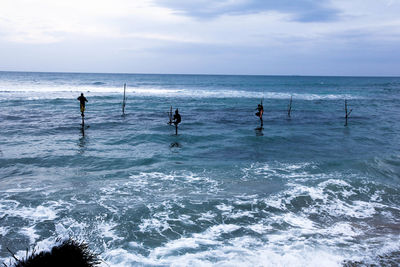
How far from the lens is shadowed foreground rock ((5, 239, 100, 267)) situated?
11.8 ft

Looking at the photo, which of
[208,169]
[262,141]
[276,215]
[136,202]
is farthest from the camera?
[262,141]

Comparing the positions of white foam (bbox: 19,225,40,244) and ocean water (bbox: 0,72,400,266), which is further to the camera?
white foam (bbox: 19,225,40,244)

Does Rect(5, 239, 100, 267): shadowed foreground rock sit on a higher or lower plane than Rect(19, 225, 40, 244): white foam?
higher

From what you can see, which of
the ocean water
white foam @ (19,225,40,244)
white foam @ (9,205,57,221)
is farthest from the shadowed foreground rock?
white foam @ (9,205,57,221)

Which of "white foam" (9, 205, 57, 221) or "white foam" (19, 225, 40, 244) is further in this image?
"white foam" (9, 205, 57, 221)

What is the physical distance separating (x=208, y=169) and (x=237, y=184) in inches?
91.4

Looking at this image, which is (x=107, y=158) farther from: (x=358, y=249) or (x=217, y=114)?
(x=217, y=114)

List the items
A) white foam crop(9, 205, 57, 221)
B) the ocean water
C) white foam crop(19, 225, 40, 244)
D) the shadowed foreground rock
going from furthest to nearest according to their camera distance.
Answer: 1. white foam crop(9, 205, 57, 221)
2. white foam crop(19, 225, 40, 244)
3. the ocean water
4. the shadowed foreground rock

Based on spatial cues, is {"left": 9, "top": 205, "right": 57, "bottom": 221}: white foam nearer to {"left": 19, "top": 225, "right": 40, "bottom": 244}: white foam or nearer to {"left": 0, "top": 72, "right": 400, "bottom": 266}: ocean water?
{"left": 0, "top": 72, "right": 400, "bottom": 266}: ocean water

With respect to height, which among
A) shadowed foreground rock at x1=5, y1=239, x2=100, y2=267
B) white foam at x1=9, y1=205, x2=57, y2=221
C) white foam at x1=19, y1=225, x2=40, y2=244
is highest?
shadowed foreground rock at x1=5, y1=239, x2=100, y2=267

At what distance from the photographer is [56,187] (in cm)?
1141

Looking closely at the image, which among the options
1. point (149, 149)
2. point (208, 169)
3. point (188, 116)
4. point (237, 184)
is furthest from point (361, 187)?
point (188, 116)

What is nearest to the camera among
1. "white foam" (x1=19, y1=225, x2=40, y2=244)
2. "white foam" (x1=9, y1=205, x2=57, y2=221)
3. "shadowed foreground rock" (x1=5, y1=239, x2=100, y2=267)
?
"shadowed foreground rock" (x1=5, y1=239, x2=100, y2=267)

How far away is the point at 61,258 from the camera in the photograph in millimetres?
3688
